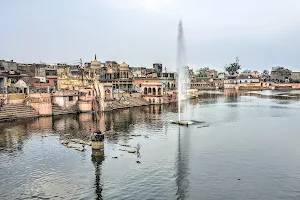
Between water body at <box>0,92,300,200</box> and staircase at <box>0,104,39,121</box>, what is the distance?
17.3 ft

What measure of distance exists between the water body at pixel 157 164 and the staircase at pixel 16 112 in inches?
207

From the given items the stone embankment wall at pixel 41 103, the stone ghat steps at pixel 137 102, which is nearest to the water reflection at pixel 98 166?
the stone embankment wall at pixel 41 103

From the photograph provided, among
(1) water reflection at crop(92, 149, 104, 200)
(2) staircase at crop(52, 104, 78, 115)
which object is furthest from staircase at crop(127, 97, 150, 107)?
(1) water reflection at crop(92, 149, 104, 200)

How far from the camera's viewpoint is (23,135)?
38.8m

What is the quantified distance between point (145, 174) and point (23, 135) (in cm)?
2048

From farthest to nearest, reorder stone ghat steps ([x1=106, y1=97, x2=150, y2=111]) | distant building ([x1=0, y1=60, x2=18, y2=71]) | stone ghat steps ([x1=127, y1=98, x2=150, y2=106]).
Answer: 1. distant building ([x1=0, y1=60, x2=18, y2=71])
2. stone ghat steps ([x1=127, y1=98, x2=150, y2=106])
3. stone ghat steps ([x1=106, y1=97, x2=150, y2=111])

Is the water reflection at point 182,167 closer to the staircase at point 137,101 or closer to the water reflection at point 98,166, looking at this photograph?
the water reflection at point 98,166

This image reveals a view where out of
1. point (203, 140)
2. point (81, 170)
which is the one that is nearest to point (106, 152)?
point (81, 170)

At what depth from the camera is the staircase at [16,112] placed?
49.9 meters

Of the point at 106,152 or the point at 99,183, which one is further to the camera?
the point at 106,152

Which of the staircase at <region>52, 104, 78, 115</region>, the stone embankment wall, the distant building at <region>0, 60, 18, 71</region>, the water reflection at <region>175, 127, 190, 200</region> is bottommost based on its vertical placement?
the water reflection at <region>175, 127, 190, 200</region>

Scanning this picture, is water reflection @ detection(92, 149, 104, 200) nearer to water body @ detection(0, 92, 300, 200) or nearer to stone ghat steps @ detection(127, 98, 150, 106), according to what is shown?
water body @ detection(0, 92, 300, 200)

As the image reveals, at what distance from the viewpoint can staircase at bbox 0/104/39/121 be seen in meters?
49.9

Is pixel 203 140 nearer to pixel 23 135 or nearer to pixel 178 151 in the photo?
pixel 178 151
